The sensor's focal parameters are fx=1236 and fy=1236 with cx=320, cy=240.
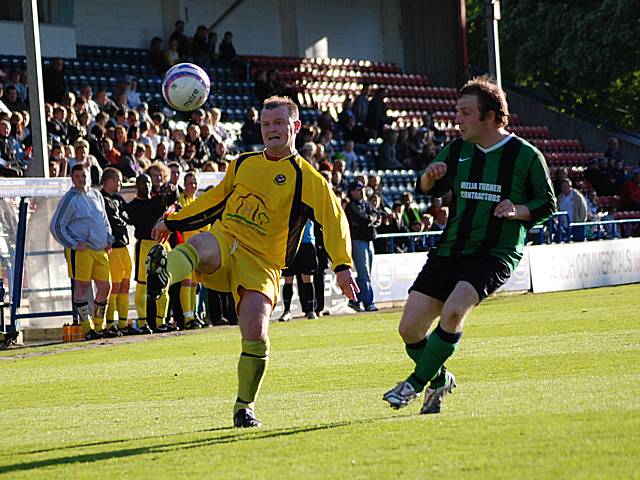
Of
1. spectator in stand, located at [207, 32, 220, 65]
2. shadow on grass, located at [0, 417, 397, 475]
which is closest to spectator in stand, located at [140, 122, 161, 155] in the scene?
spectator in stand, located at [207, 32, 220, 65]

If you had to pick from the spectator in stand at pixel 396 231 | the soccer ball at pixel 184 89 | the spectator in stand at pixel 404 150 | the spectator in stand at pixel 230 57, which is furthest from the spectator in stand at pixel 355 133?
the soccer ball at pixel 184 89

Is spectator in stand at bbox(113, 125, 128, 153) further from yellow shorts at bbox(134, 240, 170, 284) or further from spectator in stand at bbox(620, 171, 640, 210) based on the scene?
spectator in stand at bbox(620, 171, 640, 210)

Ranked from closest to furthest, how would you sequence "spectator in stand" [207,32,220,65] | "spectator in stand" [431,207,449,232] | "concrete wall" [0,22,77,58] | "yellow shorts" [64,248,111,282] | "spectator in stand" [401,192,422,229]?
"yellow shorts" [64,248,111,282] → "spectator in stand" [401,192,422,229] → "spectator in stand" [431,207,449,232] → "concrete wall" [0,22,77,58] → "spectator in stand" [207,32,220,65]

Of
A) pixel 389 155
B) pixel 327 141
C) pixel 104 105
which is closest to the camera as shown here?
pixel 104 105

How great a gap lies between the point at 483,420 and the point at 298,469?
1539 millimetres

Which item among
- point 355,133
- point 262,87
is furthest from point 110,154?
point 355,133

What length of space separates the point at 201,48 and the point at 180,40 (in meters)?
0.95

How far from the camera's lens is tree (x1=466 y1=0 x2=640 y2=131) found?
1630 inches

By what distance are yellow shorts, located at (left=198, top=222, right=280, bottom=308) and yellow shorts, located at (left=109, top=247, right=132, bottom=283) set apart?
10.1 m

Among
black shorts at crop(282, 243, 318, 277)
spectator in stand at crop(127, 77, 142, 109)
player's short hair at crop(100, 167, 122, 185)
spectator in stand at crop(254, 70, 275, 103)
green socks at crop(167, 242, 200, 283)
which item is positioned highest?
spectator in stand at crop(254, 70, 275, 103)

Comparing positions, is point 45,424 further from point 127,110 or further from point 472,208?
point 127,110

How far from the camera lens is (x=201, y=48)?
29906mm

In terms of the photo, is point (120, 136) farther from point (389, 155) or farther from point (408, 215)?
point (389, 155)

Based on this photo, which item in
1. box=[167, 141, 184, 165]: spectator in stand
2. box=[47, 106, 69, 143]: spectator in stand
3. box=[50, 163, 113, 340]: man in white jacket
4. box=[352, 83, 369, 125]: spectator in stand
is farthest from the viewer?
box=[352, 83, 369, 125]: spectator in stand
